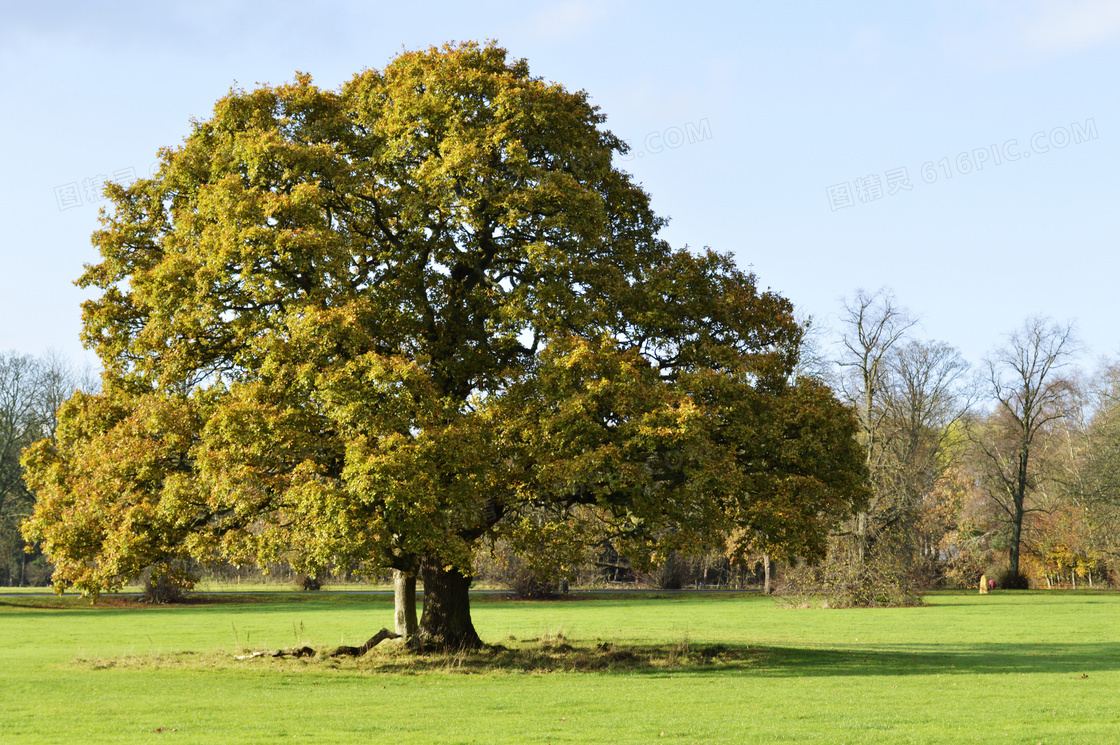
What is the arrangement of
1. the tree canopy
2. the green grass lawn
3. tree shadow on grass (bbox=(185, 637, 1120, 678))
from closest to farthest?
the green grass lawn → the tree canopy → tree shadow on grass (bbox=(185, 637, 1120, 678))

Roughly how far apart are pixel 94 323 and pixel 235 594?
41.5 metres

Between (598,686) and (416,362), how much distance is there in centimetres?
749

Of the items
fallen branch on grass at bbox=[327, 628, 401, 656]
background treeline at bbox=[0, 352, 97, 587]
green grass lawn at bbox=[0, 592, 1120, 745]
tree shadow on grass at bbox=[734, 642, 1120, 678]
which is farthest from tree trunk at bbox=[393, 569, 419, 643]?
background treeline at bbox=[0, 352, 97, 587]

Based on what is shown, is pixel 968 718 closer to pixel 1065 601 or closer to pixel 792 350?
pixel 792 350

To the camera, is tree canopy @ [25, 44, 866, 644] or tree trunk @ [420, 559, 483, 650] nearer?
tree canopy @ [25, 44, 866, 644]

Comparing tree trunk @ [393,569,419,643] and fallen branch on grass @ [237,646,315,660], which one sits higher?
tree trunk @ [393,569,419,643]

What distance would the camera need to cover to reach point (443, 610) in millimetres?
22547

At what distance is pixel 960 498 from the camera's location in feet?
207

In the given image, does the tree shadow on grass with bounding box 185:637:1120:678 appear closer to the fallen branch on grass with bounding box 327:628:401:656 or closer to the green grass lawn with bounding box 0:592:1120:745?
the green grass lawn with bounding box 0:592:1120:745

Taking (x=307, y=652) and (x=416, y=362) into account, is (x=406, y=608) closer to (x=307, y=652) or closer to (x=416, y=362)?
(x=307, y=652)

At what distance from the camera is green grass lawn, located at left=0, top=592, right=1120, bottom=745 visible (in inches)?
504

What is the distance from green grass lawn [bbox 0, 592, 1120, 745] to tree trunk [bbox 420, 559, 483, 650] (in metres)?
1.01

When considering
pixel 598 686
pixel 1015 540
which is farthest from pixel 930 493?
pixel 598 686

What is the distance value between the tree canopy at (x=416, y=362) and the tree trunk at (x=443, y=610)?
0.21 feet
